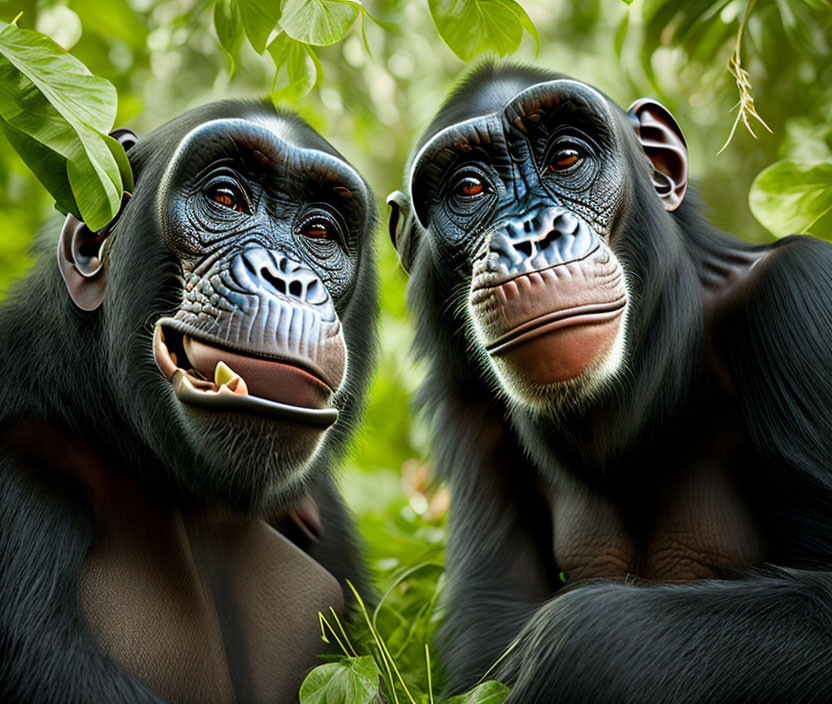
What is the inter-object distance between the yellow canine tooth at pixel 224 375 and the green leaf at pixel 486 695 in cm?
112

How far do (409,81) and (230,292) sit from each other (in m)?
10.8

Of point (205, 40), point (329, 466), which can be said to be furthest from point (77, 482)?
point (205, 40)

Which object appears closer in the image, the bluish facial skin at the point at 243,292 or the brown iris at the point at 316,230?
the bluish facial skin at the point at 243,292

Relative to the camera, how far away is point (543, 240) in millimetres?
3240

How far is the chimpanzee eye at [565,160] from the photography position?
3.58 m

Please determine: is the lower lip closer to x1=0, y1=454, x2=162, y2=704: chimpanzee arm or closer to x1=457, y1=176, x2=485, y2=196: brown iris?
x1=0, y1=454, x2=162, y2=704: chimpanzee arm

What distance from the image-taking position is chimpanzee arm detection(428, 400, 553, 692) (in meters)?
3.70

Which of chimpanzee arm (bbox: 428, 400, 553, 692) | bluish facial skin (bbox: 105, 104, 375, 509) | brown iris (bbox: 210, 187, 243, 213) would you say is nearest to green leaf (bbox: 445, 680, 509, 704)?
chimpanzee arm (bbox: 428, 400, 553, 692)

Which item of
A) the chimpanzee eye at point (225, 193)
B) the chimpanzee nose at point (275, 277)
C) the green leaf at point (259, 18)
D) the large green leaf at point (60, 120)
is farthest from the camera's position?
the green leaf at point (259, 18)

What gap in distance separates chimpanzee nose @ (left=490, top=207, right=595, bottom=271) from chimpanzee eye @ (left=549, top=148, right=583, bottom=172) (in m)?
0.28

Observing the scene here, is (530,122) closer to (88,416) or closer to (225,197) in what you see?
(225,197)

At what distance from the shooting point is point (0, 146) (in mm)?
5707

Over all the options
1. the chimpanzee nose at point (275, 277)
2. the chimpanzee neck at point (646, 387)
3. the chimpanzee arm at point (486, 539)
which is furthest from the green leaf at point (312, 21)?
the chimpanzee arm at point (486, 539)

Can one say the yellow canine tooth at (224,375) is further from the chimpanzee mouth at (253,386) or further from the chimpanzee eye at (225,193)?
the chimpanzee eye at (225,193)
